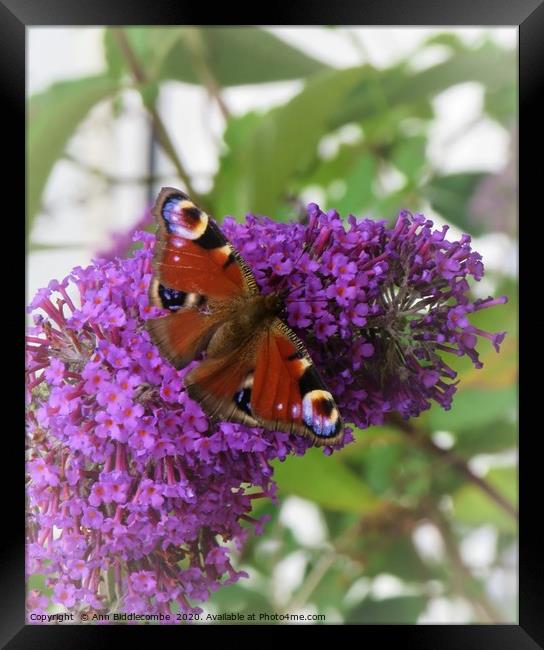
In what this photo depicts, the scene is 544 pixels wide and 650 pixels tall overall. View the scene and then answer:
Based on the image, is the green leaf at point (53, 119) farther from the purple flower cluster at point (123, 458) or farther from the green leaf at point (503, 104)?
the green leaf at point (503, 104)

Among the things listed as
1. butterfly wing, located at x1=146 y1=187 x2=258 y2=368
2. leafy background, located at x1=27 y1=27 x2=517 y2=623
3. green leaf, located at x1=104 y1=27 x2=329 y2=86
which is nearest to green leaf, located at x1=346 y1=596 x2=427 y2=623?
leafy background, located at x1=27 y1=27 x2=517 y2=623

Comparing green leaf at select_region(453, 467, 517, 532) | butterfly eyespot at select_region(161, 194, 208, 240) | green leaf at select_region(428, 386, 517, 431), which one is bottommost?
green leaf at select_region(453, 467, 517, 532)

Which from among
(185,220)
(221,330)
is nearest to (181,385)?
(221,330)

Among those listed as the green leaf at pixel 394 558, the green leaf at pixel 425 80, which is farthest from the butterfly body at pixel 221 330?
the green leaf at pixel 394 558

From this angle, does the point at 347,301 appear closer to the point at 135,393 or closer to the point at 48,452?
the point at 135,393

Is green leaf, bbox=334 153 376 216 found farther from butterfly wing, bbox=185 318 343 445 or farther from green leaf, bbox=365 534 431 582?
green leaf, bbox=365 534 431 582
